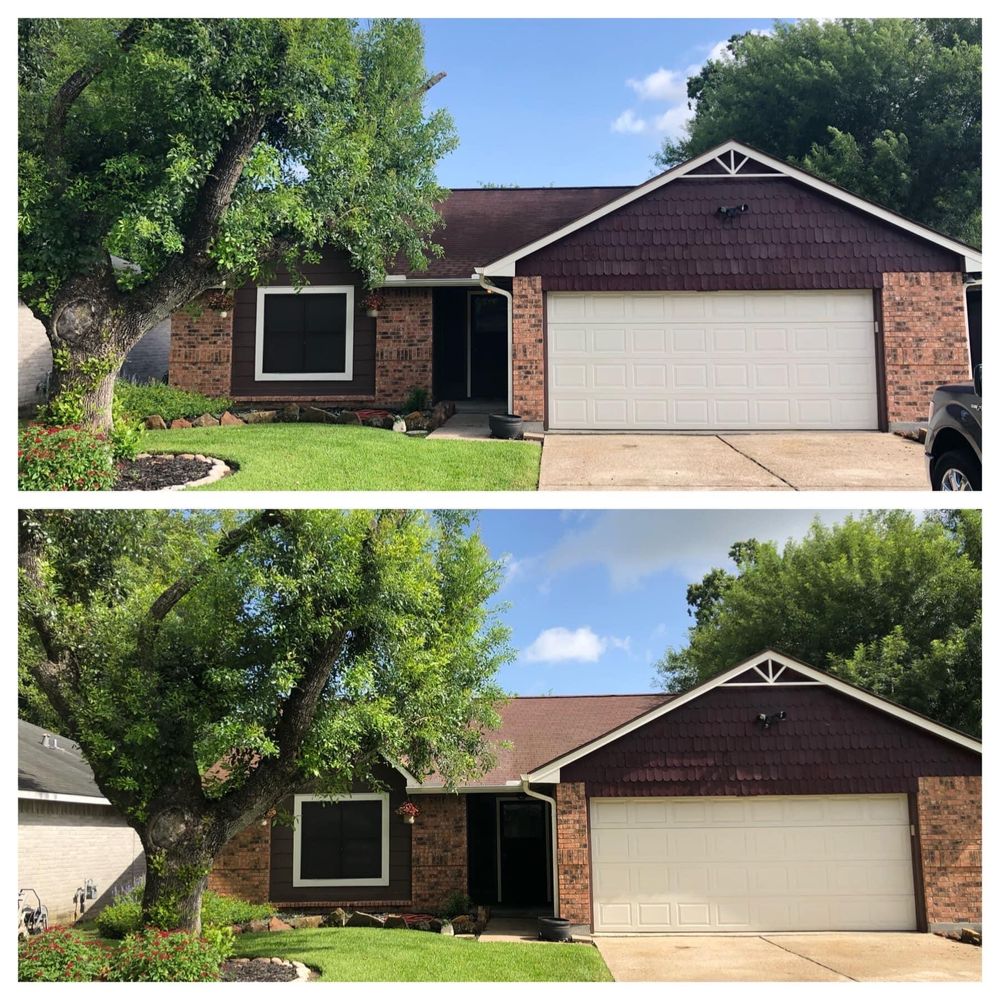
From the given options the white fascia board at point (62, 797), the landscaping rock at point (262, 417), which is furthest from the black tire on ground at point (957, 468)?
the white fascia board at point (62, 797)

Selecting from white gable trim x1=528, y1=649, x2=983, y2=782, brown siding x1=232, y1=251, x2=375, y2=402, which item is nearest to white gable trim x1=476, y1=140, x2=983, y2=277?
brown siding x1=232, y1=251, x2=375, y2=402

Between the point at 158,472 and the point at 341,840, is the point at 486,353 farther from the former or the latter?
the point at 341,840

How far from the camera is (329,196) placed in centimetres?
1387

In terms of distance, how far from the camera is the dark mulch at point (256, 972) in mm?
10453

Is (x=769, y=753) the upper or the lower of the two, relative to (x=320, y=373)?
lower

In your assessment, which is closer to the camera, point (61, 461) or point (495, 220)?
point (61, 461)

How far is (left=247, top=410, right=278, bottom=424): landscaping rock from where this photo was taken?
16.9 meters

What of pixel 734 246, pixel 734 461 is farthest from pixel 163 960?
pixel 734 246

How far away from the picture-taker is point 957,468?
9688mm

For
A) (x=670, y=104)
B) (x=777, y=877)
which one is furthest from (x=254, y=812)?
(x=670, y=104)

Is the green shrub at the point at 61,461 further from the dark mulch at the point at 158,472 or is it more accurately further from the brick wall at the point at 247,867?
the brick wall at the point at 247,867

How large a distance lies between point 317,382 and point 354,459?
526 cm

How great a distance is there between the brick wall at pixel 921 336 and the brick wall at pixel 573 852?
24.3 ft
